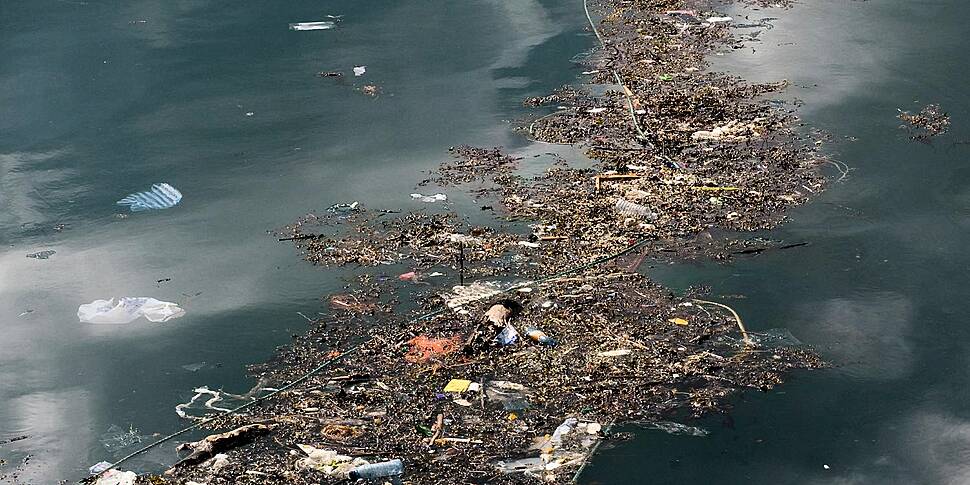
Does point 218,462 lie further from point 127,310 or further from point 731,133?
point 731,133

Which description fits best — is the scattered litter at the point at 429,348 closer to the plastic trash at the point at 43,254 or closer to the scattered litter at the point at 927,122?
the plastic trash at the point at 43,254

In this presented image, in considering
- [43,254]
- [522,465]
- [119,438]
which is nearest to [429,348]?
[522,465]

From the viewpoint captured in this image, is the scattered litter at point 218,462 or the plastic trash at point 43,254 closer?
the scattered litter at point 218,462

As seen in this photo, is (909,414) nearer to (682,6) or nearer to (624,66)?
(624,66)

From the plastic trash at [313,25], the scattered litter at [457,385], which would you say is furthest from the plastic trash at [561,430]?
the plastic trash at [313,25]

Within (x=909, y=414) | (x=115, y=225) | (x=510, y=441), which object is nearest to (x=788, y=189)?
(x=909, y=414)

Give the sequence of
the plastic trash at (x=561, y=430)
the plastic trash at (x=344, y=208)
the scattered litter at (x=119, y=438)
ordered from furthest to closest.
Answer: the plastic trash at (x=344, y=208), the scattered litter at (x=119, y=438), the plastic trash at (x=561, y=430)
